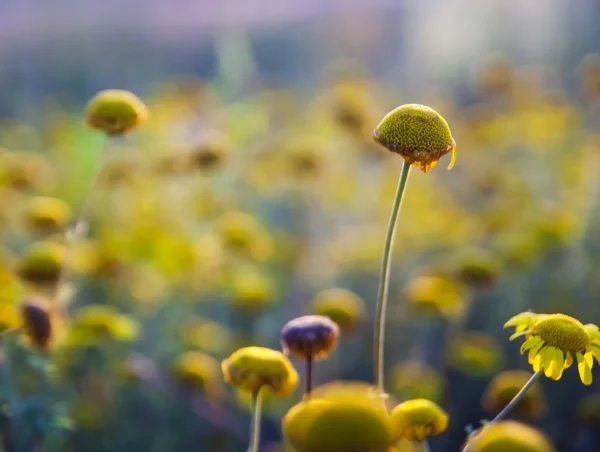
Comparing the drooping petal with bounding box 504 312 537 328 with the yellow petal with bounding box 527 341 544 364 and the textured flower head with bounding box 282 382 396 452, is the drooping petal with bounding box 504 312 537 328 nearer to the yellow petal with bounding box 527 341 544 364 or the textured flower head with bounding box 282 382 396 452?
the yellow petal with bounding box 527 341 544 364

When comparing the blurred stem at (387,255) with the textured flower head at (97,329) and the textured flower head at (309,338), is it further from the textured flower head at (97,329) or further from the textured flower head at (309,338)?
the textured flower head at (97,329)

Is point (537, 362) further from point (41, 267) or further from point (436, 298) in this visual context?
point (41, 267)

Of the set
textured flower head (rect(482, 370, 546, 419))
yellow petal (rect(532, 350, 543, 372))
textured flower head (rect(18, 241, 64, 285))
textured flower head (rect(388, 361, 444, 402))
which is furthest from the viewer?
textured flower head (rect(388, 361, 444, 402))

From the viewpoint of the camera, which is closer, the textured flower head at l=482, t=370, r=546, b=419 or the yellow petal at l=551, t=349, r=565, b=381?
the yellow petal at l=551, t=349, r=565, b=381

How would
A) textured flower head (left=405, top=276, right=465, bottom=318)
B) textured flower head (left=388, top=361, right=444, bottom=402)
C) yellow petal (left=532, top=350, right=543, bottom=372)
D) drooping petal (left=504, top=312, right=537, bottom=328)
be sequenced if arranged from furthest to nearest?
textured flower head (left=405, top=276, right=465, bottom=318)
textured flower head (left=388, top=361, right=444, bottom=402)
drooping petal (left=504, top=312, right=537, bottom=328)
yellow petal (left=532, top=350, right=543, bottom=372)

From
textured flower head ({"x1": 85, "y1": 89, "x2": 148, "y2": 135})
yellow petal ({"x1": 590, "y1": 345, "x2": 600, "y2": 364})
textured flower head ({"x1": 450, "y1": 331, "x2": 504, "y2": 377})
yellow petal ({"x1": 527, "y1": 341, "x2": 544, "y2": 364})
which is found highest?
textured flower head ({"x1": 85, "y1": 89, "x2": 148, "y2": 135})

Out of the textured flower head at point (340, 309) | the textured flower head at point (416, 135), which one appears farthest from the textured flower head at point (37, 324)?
the textured flower head at point (416, 135)

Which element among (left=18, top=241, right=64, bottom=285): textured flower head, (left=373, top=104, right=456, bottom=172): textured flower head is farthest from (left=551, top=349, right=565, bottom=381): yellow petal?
(left=18, top=241, right=64, bottom=285): textured flower head
